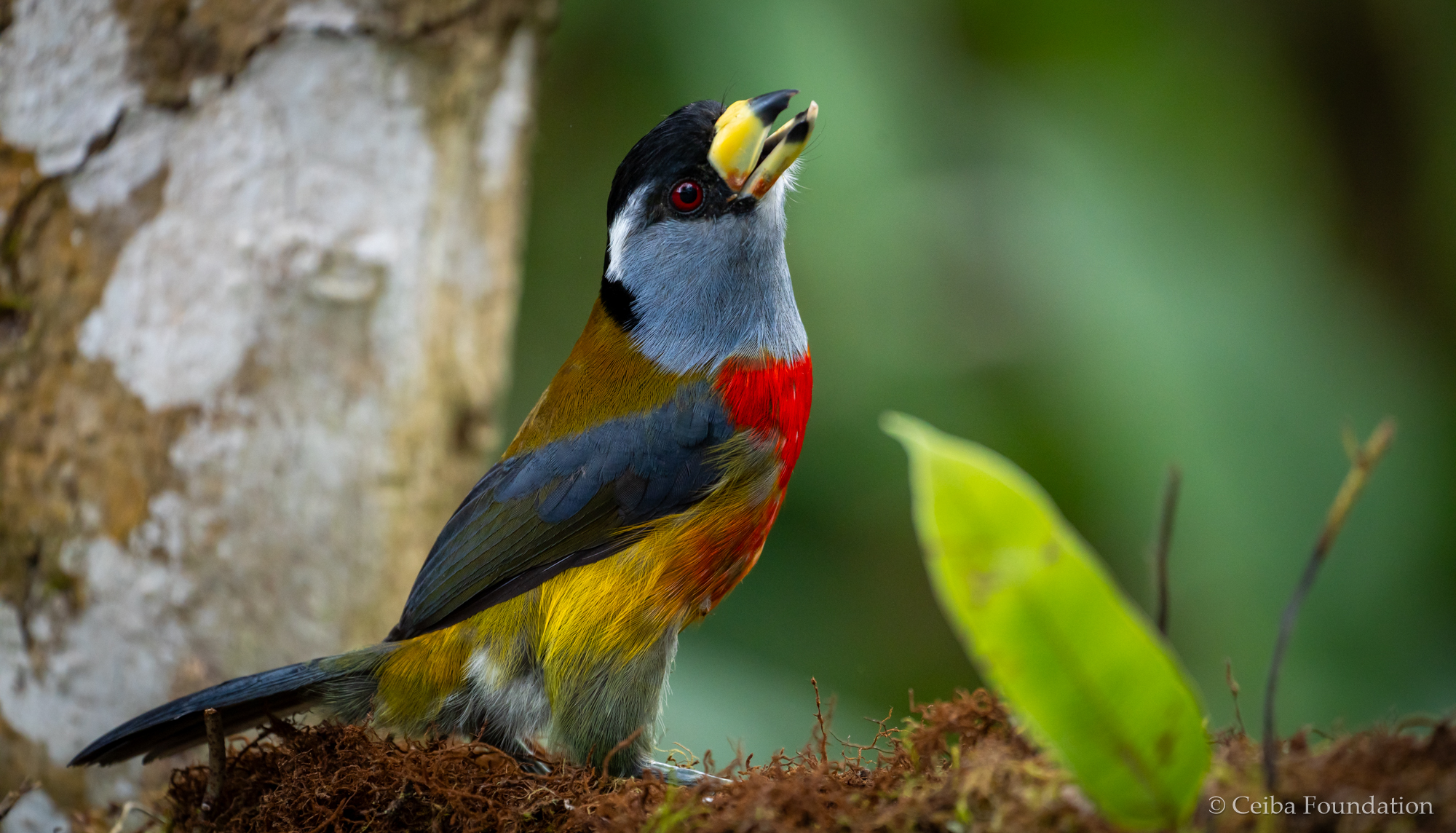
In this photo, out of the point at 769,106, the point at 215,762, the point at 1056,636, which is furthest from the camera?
the point at 769,106

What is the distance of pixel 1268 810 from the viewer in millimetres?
1099

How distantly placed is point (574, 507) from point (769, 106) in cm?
92

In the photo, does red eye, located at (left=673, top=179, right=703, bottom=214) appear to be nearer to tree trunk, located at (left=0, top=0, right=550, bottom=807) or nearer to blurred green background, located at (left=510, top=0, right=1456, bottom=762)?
tree trunk, located at (left=0, top=0, right=550, bottom=807)

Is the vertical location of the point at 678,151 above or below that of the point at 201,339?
above

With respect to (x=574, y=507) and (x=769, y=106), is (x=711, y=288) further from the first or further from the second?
(x=574, y=507)

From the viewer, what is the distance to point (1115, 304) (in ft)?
11.9

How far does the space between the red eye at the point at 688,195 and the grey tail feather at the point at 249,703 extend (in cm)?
111

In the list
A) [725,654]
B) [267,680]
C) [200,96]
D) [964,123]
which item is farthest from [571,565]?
[964,123]

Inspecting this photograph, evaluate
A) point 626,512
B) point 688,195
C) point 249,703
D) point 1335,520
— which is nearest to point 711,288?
point 688,195

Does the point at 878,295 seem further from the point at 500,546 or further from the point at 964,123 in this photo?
the point at 500,546

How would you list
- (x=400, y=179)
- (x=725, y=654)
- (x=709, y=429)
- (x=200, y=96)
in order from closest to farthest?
(x=709, y=429) → (x=200, y=96) → (x=400, y=179) → (x=725, y=654)

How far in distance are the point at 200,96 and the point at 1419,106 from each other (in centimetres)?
409

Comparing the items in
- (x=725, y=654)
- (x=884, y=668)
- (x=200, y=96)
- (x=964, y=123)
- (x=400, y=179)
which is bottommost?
(x=884, y=668)

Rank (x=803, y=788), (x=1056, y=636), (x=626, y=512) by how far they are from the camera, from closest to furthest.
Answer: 1. (x=1056, y=636)
2. (x=803, y=788)
3. (x=626, y=512)
